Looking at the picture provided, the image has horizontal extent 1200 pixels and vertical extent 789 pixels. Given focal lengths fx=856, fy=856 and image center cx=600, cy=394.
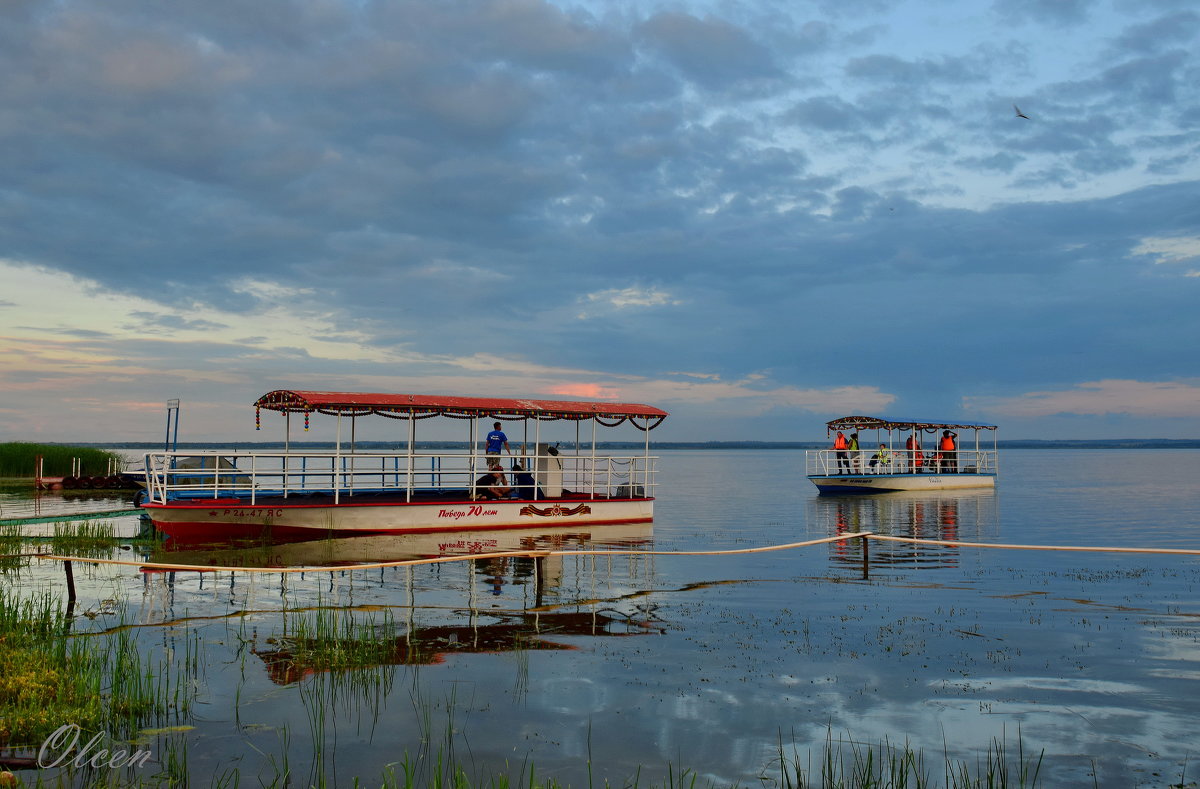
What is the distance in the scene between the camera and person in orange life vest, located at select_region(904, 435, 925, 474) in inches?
1684

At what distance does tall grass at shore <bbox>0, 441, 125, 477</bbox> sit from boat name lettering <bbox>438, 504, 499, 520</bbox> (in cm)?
3561

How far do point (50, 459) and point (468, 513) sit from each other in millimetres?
37791

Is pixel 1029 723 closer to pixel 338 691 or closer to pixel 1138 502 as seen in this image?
pixel 338 691

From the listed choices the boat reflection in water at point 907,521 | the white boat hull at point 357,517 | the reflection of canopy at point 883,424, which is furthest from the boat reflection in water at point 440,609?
the reflection of canopy at point 883,424

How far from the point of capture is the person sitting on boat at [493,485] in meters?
22.8

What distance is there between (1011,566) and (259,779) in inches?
666

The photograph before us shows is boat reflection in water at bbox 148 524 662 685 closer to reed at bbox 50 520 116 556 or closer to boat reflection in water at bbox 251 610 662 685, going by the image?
boat reflection in water at bbox 251 610 662 685

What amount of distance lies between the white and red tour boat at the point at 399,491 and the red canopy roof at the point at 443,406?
3 centimetres

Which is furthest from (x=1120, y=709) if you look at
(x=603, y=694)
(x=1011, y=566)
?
(x=1011, y=566)

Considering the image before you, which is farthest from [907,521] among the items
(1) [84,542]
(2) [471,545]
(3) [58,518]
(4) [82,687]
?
(4) [82,687]

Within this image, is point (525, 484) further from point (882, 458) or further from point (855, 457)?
point (882, 458)

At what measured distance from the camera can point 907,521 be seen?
98.0ft

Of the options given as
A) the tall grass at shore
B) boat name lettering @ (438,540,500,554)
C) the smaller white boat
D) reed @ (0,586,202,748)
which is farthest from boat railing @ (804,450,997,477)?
the tall grass at shore

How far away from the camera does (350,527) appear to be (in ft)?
68.5
